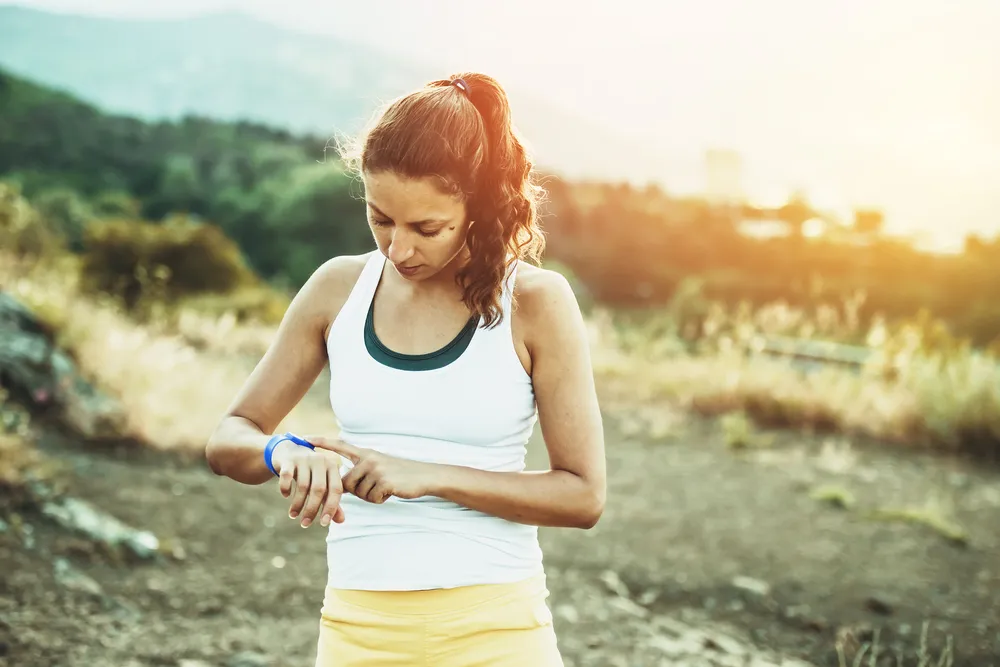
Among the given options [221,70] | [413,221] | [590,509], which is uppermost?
[221,70]

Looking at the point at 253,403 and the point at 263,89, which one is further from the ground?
the point at 263,89

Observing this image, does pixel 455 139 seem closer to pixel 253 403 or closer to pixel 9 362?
pixel 253 403

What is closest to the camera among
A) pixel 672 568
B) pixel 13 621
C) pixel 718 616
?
pixel 13 621

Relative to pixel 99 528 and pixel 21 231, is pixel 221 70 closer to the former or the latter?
pixel 21 231

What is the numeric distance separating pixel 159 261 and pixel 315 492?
13.4m

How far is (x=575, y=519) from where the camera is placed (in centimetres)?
159

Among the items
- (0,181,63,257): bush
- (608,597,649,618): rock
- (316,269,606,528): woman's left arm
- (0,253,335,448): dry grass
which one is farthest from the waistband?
(0,181,63,257): bush

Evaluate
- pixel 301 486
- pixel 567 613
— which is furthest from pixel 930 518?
pixel 301 486

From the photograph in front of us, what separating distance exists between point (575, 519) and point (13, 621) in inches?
106

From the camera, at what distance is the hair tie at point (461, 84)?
1636mm

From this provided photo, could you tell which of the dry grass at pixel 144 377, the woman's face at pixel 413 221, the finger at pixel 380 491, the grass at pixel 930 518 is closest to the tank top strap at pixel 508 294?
the woman's face at pixel 413 221

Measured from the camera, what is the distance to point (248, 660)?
11.3 feet

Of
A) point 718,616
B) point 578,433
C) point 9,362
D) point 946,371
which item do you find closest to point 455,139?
point 578,433

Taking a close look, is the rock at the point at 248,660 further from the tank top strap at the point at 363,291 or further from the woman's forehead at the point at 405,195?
the woman's forehead at the point at 405,195
